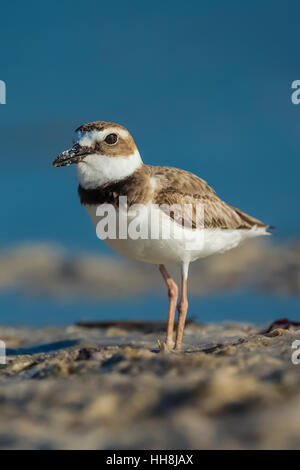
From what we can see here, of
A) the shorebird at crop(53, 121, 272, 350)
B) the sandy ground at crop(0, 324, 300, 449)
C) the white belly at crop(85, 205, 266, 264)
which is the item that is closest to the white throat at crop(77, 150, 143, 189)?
the shorebird at crop(53, 121, 272, 350)

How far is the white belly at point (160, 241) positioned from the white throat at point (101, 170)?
0.29 meters

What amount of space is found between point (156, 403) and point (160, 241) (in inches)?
112

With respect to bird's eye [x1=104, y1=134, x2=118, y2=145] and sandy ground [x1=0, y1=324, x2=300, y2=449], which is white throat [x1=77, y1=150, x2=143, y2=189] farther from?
sandy ground [x1=0, y1=324, x2=300, y2=449]

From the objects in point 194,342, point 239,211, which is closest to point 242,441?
point 194,342

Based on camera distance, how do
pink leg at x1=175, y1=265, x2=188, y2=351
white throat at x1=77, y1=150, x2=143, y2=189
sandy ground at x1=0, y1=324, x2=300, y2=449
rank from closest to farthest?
sandy ground at x1=0, y1=324, x2=300, y2=449 < white throat at x1=77, y1=150, x2=143, y2=189 < pink leg at x1=175, y1=265, x2=188, y2=351

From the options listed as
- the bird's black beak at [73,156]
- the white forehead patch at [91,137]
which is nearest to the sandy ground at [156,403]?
the bird's black beak at [73,156]

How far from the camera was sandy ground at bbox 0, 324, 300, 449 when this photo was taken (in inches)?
109

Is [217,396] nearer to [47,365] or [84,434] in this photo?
[84,434]

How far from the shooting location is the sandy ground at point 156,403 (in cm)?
278

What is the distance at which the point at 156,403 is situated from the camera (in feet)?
10.7

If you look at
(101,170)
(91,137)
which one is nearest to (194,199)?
(101,170)

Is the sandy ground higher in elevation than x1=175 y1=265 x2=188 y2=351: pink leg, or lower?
lower

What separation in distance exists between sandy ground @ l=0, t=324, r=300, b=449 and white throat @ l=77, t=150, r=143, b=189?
2.04 meters
